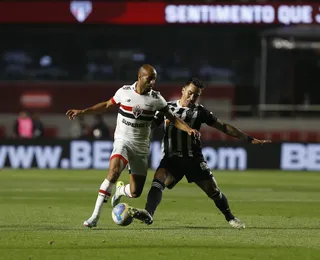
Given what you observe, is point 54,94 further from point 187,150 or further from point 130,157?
point 130,157

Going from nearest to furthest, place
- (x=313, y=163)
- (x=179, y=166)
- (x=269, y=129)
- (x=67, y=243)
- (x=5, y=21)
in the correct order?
(x=67, y=243) → (x=179, y=166) → (x=313, y=163) → (x=269, y=129) → (x=5, y=21)

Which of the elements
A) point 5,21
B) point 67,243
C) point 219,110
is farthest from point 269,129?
point 67,243

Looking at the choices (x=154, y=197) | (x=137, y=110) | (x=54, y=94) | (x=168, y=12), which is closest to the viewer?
(x=137, y=110)

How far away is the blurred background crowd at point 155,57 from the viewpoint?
37.0 metres

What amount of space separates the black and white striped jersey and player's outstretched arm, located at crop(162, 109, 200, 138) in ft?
1.30

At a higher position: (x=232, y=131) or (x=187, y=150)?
(x=232, y=131)

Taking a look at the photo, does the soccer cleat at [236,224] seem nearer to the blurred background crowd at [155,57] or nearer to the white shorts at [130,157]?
the white shorts at [130,157]

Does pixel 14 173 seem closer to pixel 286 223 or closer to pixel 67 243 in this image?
pixel 286 223

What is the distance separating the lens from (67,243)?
11250 mm

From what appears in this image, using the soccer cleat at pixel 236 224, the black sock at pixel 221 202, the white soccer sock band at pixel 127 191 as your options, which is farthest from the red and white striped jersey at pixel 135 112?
the soccer cleat at pixel 236 224

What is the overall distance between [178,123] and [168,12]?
25.6m

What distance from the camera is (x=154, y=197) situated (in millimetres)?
12898

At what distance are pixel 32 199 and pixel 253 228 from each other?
600 centimetres

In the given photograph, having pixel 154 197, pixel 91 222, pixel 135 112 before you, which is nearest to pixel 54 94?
pixel 154 197
